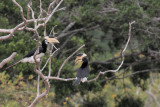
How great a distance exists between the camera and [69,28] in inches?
386

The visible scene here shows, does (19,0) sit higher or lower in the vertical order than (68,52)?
higher

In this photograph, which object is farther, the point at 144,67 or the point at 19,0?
the point at 144,67

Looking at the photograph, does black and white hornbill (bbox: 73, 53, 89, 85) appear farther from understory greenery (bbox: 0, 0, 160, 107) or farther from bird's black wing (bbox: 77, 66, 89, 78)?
understory greenery (bbox: 0, 0, 160, 107)

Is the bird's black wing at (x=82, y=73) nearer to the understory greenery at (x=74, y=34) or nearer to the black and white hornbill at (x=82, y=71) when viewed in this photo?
the black and white hornbill at (x=82, y=71)

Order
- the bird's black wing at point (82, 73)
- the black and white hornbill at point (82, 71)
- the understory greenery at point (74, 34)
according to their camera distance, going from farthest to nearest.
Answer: the understory greenery at point (74, 34), the bird's black wing at point (82, 73), the black and white hornbill at point (82, 71)

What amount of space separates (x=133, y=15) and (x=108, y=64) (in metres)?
2.72

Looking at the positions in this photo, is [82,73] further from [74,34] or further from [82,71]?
[74,34]

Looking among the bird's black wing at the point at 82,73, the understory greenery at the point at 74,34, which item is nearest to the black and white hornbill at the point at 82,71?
the bird's black wing at the point at 82,73

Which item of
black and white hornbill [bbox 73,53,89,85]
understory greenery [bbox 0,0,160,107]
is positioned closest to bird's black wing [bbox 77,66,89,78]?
black and white hornbill [bbox 73,53,89,85]

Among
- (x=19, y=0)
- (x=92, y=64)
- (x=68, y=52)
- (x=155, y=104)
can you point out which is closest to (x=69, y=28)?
(x=68, y=52)

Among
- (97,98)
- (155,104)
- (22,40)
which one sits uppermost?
(22,40)

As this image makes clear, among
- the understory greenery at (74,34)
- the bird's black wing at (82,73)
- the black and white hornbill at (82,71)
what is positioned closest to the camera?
the black and white hornbill at (82,71)

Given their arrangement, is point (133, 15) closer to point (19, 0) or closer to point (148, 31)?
point (148, 31)

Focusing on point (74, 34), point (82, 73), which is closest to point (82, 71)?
point (82, 73)
